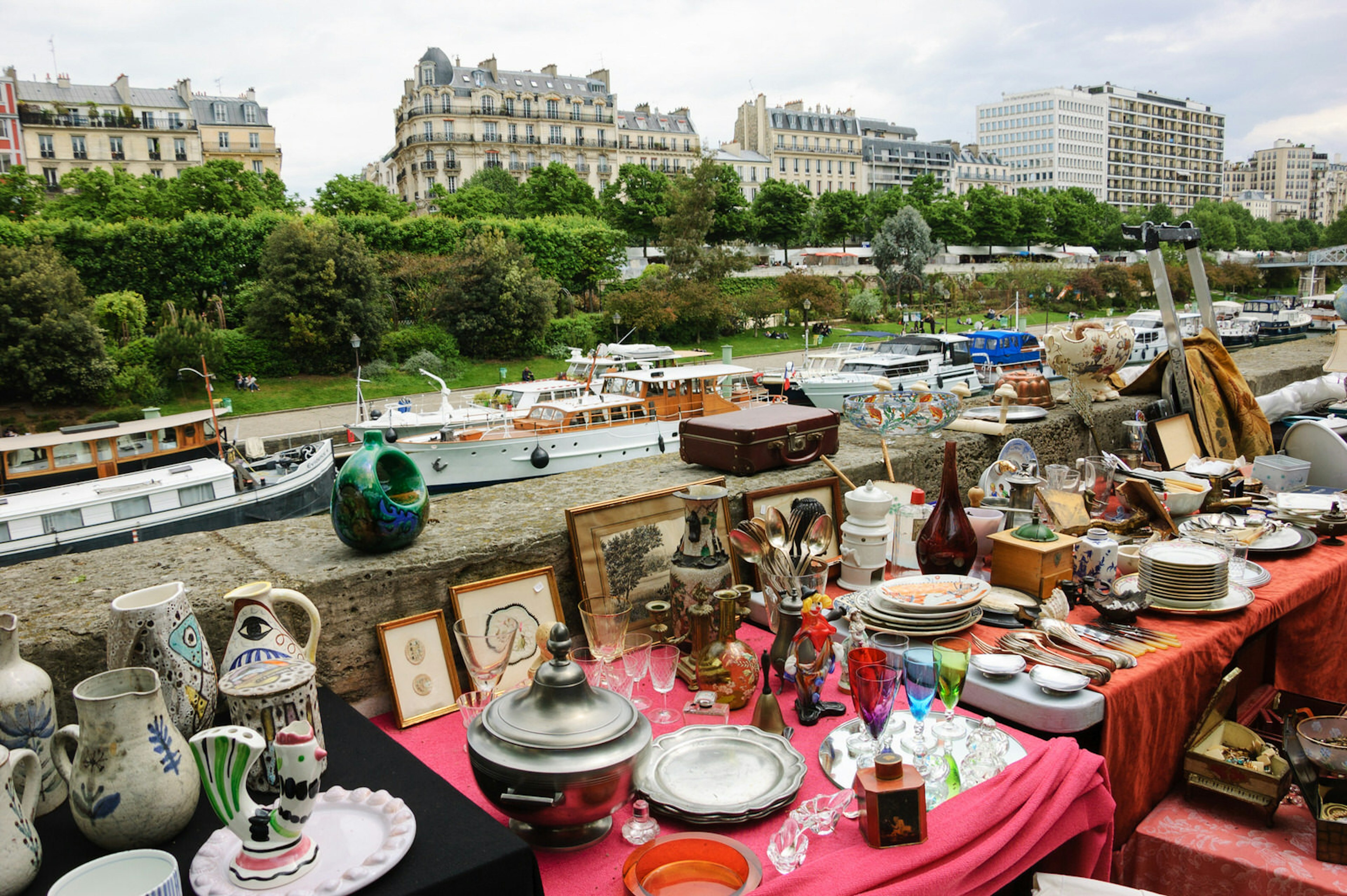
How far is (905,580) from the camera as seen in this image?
8.27 feet

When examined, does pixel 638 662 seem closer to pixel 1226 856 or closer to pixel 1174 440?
pixel 1226 856

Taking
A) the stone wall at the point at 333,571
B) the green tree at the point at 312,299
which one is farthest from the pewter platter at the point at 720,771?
the green tree at the point at 312,299

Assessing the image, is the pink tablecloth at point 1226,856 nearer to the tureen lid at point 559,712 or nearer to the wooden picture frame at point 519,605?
the tureen lid at point 559,712

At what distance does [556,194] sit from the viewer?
4516cm

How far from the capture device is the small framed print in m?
2.05

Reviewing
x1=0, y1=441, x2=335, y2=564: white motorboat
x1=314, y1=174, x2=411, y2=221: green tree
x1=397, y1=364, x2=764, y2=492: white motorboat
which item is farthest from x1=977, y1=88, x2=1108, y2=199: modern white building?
x1=0, y1=441, x2=335, y2=564: white motorboat

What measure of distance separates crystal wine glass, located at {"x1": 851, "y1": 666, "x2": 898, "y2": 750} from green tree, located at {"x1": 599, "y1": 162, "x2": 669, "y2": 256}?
148 feet

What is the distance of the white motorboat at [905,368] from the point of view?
17.0 meters

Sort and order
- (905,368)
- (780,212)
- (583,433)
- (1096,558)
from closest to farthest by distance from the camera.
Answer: (1096,558)
(583,433)
(905,368)
(780,212)

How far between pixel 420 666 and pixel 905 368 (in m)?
17.5

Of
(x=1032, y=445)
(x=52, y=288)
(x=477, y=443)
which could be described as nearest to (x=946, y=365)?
(x=477, y=443)

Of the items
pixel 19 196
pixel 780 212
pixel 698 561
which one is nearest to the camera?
pixel 698 561

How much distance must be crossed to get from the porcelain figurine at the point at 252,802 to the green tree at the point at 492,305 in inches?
1144

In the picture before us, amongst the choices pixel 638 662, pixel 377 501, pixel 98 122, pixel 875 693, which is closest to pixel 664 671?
pixel 638 662
